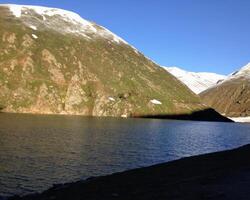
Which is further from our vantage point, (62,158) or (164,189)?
(62,158)

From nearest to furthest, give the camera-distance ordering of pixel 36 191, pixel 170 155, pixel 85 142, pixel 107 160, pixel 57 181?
pixel 36 191 < pixel 57 181 < pixel 107 160 < pixel 170 155 < pixel 85 142

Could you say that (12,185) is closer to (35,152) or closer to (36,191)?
(36,191)

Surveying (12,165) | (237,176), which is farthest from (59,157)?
(237,176)

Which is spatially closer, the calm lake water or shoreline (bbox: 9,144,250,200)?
shoreline (bbox: 9,144,250,200)

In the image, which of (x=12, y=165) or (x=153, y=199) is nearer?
(x=153, y=199)

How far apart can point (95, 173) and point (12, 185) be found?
11612 millimetres

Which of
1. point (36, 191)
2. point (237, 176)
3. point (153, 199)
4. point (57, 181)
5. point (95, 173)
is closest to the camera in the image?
point (153, 199)

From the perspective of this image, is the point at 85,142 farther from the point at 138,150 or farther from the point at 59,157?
the point at 59,157

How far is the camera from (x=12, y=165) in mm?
50188

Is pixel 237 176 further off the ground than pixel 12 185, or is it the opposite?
pixel 237 176

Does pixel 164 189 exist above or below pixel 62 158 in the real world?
above

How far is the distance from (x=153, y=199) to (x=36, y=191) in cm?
1679

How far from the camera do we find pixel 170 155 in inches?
2751

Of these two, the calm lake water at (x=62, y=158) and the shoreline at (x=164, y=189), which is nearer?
the shoreline at (x=164, y=189)
